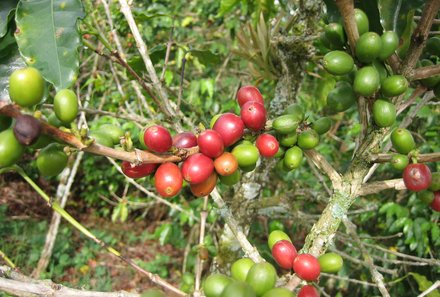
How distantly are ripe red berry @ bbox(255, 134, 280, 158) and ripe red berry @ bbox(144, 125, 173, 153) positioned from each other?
1.18ft

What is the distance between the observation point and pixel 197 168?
1070 mm

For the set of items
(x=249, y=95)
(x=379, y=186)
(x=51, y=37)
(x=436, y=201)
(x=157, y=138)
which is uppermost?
(x=51, y=37)

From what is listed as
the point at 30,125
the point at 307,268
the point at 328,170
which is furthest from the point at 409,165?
the point at 30,125

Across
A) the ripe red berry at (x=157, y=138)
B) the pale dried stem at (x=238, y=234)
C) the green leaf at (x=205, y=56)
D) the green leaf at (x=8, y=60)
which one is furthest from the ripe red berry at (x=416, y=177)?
the green leaf at (x=205, y=56)

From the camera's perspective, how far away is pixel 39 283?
1.02m

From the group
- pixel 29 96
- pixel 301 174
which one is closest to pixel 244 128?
pixel 29 96

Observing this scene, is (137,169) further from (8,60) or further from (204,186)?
(8,60)

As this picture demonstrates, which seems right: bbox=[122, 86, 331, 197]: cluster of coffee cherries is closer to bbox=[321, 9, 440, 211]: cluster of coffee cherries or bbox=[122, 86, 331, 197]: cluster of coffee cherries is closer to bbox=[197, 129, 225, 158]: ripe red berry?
bbox=[197, 129, 225, 158]: ripe red berry

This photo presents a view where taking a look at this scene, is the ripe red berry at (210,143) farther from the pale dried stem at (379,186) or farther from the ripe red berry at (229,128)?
the pale dried stem at (379,186)

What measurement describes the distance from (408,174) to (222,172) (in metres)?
0.62

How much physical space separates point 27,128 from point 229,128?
565 mm

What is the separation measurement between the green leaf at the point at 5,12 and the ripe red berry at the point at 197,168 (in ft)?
2.51

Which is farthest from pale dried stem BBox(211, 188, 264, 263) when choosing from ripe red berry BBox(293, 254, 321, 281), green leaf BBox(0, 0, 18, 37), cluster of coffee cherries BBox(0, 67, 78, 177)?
green leaf BBox(0, 0, 18, 37)

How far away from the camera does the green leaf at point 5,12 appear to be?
50.4 inches
